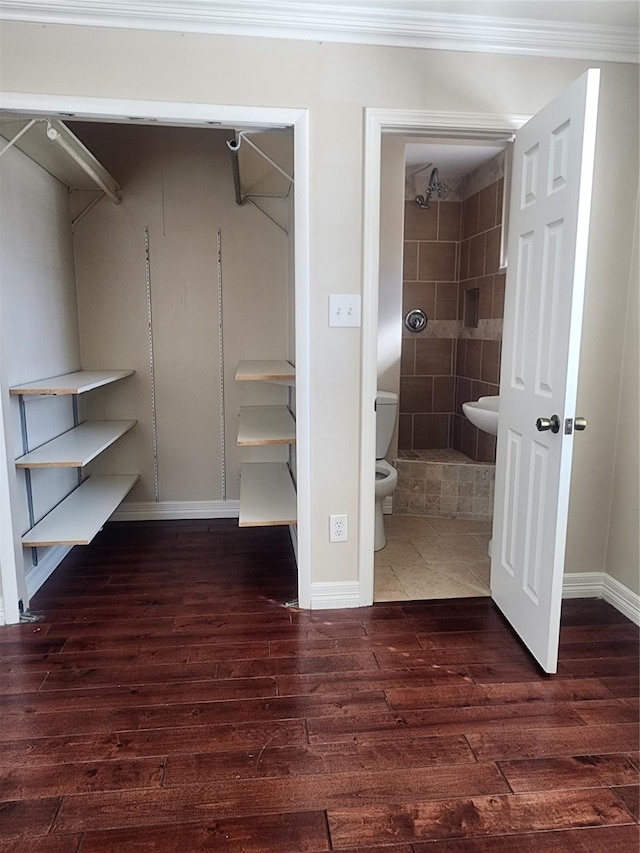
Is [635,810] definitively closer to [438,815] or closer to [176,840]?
[438,815]

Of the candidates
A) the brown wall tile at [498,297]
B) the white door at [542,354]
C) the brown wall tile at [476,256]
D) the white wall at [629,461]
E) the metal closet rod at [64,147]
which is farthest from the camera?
the brown wall tile at [476,256]

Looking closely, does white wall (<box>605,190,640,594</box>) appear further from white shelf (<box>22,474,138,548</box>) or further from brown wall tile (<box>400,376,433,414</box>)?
white shelf (<box>22,474,138,548</box>)

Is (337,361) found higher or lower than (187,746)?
higher

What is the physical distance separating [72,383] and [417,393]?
110 inches

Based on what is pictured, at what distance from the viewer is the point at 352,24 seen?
2.00 m

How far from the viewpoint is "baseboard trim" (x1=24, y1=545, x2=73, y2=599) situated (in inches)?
97.1

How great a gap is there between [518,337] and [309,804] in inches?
67.6

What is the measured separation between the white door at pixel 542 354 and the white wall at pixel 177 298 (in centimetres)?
161

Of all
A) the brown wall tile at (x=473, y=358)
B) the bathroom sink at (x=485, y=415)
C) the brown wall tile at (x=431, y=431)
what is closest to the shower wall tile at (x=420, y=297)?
the brown wall tile at (x=473, y=358)

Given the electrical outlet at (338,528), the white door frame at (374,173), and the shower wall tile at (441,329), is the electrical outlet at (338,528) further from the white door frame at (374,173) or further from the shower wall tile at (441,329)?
the shower wall tile at (441,329)

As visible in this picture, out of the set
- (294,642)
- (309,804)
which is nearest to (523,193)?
(294,642)

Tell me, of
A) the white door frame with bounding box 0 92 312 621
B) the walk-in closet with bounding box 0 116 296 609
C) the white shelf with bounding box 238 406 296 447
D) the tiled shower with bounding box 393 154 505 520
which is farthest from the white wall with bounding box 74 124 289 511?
the tiled shower with bounding box 393 154 505 520

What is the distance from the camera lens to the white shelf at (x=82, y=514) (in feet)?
7.86

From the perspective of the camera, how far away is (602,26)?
6.85 feet
